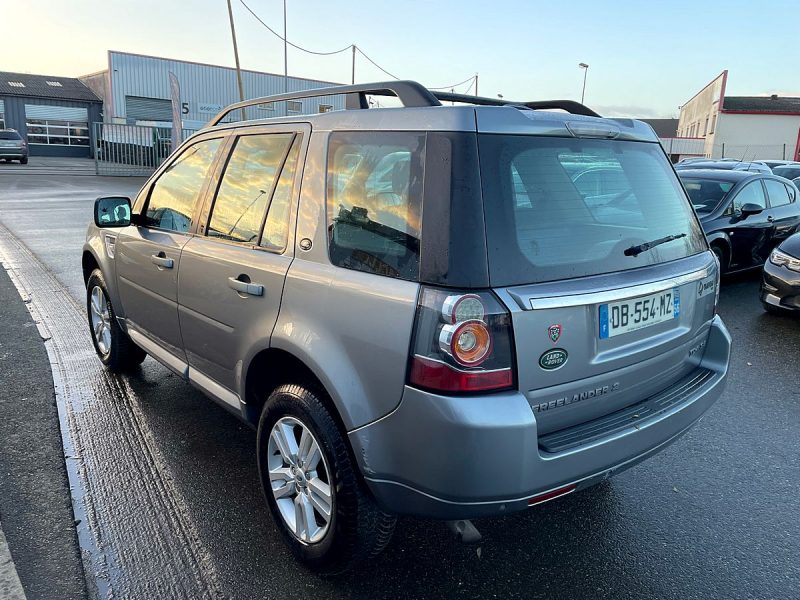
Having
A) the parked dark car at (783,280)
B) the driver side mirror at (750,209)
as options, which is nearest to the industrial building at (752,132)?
the driver side mirror at (750,209)

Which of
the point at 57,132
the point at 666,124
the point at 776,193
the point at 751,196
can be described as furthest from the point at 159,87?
the point at 666,124

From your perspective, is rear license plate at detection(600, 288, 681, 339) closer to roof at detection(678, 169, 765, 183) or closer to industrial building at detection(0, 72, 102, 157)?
roof at detection(678, 169, 765, 183)

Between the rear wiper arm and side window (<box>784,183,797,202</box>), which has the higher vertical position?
side window (<box>784,183,797,202</box>)

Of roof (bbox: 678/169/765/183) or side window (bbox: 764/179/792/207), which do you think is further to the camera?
side window (bbox: 764/179/792/207)

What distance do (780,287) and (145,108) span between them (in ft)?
140

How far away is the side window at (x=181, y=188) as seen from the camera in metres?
3.47

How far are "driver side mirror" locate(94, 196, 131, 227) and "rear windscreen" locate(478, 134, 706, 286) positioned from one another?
2764 mm

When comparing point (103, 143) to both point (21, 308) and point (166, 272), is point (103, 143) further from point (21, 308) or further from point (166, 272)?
point (166, 272)

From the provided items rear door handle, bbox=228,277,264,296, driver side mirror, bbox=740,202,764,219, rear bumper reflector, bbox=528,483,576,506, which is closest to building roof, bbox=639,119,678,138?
driver side mirror, bbox=740,202,764,219

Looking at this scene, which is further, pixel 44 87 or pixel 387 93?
pixel 44 87

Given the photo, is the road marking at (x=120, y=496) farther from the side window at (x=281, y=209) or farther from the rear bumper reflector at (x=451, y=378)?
the side window at (x=281, y=209)

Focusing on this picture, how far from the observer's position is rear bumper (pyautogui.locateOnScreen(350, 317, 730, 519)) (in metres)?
1.95

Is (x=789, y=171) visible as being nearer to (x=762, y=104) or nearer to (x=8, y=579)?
(x=8, y=579)

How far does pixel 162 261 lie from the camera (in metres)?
3.54
